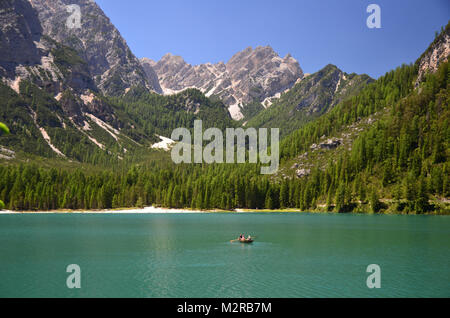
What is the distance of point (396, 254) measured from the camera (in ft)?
225

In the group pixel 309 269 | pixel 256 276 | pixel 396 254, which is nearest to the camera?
pixel 256 276

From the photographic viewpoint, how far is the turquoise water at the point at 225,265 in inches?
1780

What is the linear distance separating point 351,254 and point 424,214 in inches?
5085

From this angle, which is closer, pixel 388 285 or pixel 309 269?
pixel 388 285

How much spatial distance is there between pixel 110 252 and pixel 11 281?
23953 mm

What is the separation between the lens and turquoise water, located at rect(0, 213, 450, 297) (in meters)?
45.2

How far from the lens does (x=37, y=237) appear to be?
95125 millimetres

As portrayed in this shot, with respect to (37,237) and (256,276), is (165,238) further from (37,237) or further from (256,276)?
(256,276)

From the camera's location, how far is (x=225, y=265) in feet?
197
